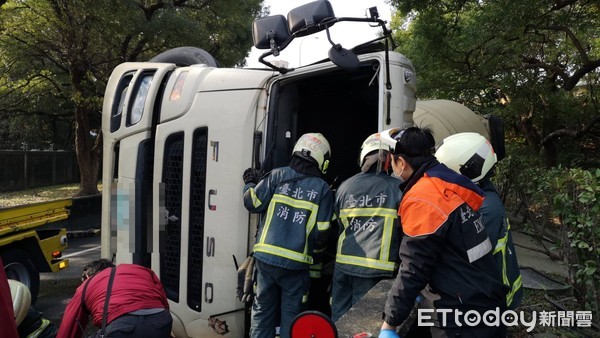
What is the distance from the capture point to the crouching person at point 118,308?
8.00 feet

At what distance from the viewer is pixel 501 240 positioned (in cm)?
240

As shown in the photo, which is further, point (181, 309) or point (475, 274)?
point (181, 309)

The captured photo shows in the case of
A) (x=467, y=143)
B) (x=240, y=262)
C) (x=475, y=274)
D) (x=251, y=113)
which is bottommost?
(x=240, y=262)

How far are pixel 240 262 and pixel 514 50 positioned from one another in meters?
7.97

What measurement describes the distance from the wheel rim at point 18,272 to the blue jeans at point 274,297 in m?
3.56

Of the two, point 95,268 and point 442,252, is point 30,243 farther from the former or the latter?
point 442,252

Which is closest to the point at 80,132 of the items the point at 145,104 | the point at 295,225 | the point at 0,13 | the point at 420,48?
the point at 0,13

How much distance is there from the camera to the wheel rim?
5.10 meters

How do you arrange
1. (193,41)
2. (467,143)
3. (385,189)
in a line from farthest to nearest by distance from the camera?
(193,41)
(385,189)
(467,143)

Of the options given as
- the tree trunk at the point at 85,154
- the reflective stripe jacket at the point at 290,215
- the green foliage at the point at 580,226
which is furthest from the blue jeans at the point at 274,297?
the tree trunk at the point at 85,154

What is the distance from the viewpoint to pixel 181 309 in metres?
3.36

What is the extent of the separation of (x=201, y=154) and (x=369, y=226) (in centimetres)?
137

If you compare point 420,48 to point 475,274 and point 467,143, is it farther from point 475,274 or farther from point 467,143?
point 475,274

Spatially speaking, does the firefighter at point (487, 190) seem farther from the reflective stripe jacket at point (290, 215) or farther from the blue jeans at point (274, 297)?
the blue jeans at point (274, 297)
